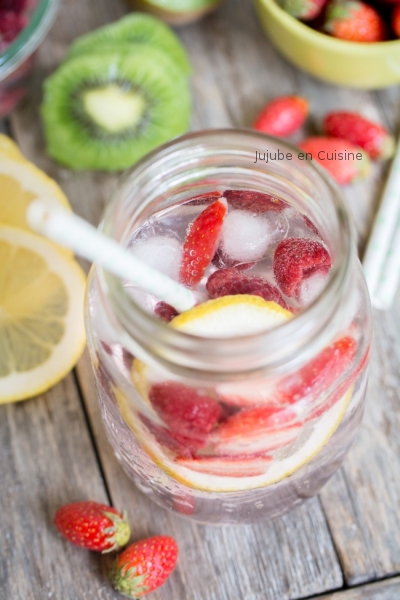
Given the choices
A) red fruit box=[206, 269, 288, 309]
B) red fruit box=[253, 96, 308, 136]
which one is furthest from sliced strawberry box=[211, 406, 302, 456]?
red fruit box=[253, 96, 308, 136]

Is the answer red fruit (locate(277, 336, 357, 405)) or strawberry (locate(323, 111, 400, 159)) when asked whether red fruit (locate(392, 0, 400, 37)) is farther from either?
red fruit (locate(277, 336, 357, 405))

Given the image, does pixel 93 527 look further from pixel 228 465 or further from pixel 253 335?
pixel 253 335

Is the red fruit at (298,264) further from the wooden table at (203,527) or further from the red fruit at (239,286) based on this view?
the wooden table at (203,527)

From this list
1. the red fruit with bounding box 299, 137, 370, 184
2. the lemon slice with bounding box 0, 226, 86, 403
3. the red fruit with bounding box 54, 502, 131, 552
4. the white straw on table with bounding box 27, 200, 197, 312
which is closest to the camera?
the white straw on table with bounding box 27, 200, 197, 312

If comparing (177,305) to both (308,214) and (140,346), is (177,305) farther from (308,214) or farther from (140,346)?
(308,214)

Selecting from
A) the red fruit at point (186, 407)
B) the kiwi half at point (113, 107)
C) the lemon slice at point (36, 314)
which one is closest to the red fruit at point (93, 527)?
the lemon slice at point (36, 314)

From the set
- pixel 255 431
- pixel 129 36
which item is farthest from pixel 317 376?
pixel 129 36

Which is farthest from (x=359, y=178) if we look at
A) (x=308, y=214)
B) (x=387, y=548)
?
(x=387, y=548)
